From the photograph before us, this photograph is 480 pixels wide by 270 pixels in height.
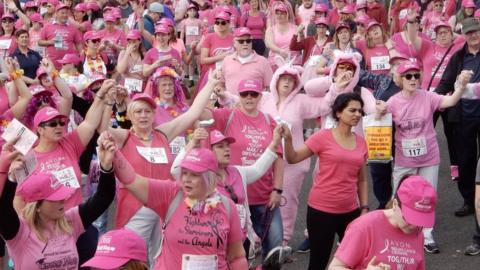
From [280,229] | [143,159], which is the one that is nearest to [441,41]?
[280,229]

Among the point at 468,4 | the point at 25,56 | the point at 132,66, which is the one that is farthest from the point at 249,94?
the point at 468,4

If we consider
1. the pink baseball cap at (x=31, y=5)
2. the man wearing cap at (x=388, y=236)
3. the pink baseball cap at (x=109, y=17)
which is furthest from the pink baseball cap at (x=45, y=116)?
the pink baseball cap at (x=31, y=5)

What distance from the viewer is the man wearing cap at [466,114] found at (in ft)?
26.8

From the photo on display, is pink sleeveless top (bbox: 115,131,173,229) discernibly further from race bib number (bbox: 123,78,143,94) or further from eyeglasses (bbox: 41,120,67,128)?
race bib number (bbox: 123,78,143,94)

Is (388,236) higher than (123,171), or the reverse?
(123,171)

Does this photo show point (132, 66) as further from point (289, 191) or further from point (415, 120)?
point (415, 120)

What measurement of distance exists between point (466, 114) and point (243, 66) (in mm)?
2518

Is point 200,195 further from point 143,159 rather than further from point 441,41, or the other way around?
point 441,41

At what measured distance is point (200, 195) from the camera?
4.53 metres

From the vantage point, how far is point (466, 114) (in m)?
8.38

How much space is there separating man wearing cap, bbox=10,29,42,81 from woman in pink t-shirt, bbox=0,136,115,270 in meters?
6.98

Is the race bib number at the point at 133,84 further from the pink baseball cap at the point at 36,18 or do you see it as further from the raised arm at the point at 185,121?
the pink baseball cap at the point at 36,18

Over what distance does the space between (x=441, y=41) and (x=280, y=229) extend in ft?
13.6

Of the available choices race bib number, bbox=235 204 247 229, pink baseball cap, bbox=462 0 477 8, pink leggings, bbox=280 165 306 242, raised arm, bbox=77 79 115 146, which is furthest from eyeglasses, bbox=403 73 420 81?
pink baseball cap, bbox=462 0 477 8
